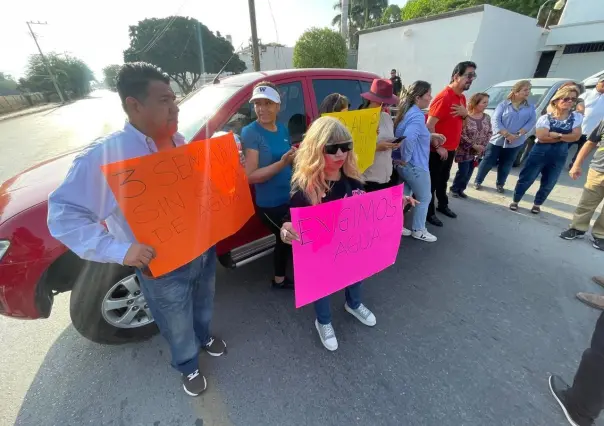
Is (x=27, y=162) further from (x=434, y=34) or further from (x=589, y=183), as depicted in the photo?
(x=434, y=34)

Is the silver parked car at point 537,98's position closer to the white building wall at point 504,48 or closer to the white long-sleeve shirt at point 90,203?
the white long-sleeve shirt at point 90,203

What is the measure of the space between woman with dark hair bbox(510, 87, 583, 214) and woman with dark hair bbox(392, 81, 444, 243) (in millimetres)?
1646

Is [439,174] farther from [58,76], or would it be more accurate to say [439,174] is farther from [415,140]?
[58,76]

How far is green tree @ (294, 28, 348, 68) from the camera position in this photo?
66.3 feet

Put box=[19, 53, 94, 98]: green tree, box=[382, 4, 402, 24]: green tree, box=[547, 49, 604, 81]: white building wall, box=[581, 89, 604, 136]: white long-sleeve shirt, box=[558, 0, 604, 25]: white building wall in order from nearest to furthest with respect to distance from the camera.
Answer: box=[581, 89, 604, 136]: white long-sleeve shirt < box=[558, 0, 604, 25]: white building wall < box=[547, 49, 604, 81]: white building wall < box=[382, 4, 402, 24]: green tree < box=[19, 53, 94, 98]: green tree

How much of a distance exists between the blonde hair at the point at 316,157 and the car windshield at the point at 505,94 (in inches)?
250

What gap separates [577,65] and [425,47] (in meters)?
7.87

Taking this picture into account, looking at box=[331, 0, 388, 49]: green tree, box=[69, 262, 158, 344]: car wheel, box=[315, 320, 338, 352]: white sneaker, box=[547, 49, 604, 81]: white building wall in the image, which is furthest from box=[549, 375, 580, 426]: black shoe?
box=[331, 0, 388, 49]: green tree

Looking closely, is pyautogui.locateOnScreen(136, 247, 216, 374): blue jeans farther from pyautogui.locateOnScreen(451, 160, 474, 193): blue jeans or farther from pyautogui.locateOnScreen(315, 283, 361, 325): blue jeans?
pyautogui.locateOnScreen(451, 160, 474, 193): blue jeans

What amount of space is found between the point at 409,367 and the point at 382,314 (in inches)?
19.9

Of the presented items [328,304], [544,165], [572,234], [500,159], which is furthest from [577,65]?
[328,304]

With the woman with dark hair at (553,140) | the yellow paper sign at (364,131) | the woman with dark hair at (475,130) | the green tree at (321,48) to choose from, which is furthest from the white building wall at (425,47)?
the yellow paper sign at (364,131)

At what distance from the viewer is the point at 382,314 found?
2406 millimetres

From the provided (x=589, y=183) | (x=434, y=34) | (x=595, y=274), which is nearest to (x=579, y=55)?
(x=434, y=34)
